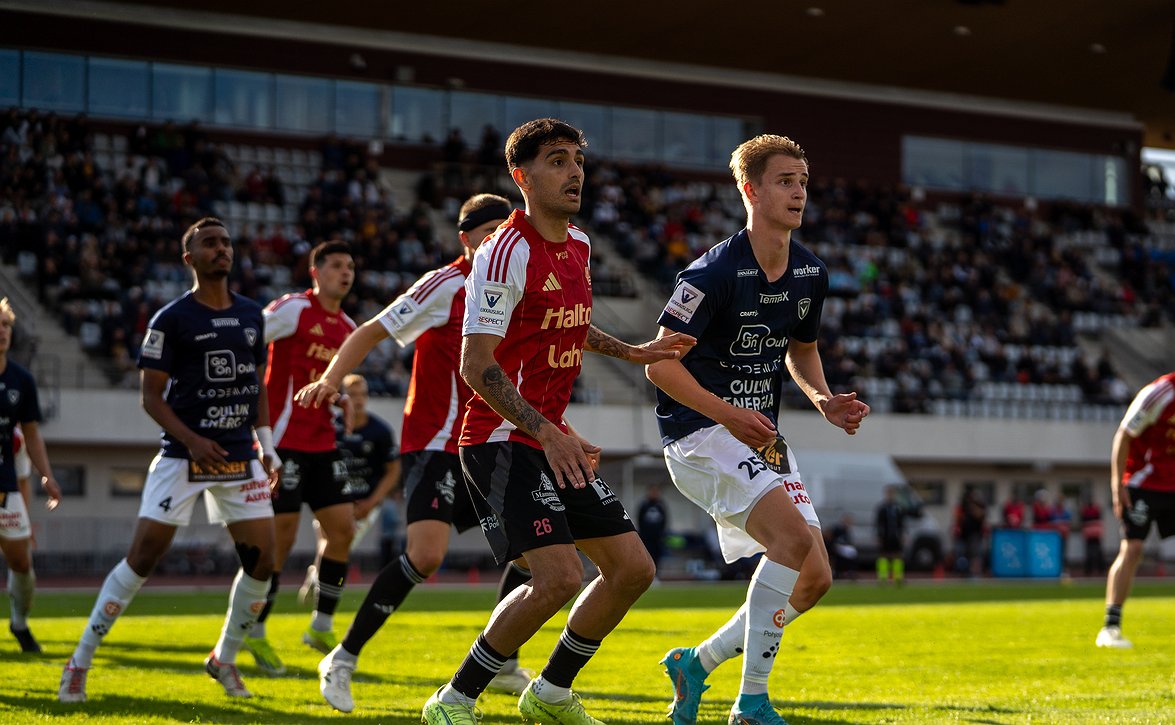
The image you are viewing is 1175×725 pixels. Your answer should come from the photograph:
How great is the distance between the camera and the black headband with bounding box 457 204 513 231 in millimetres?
8617

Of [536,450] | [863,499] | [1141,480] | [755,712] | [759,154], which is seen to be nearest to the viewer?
[536,450]

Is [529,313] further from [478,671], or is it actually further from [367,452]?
[367,452]

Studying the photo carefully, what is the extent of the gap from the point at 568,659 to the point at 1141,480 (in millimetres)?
7288

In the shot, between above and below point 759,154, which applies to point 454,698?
below

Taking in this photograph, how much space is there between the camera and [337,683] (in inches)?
300

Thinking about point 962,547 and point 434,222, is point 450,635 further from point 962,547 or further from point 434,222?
point 434,222

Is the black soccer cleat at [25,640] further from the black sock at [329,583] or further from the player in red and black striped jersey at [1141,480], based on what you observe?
the player in red and black striped jersey at [1141,480]

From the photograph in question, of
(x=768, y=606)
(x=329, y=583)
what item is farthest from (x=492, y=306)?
(x=329, y=583)

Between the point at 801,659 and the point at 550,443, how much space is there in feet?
19.3

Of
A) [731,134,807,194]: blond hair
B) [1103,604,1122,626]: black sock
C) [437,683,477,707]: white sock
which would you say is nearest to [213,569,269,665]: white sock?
[437,683,477,707]: white sock

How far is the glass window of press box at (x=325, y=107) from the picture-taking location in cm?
3756

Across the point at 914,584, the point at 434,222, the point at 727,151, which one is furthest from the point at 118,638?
the point at 727,151

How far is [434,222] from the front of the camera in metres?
39.7

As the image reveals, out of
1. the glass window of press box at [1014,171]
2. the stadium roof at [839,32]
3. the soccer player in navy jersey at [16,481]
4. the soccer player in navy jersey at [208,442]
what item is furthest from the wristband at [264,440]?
the glass window of press box at [1014,171]
